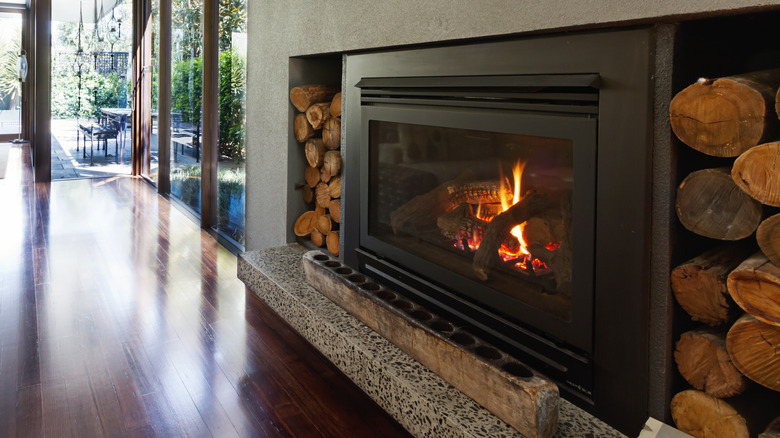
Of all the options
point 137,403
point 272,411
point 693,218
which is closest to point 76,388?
point 137,403

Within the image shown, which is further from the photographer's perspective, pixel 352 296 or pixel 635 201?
pixel 352 296

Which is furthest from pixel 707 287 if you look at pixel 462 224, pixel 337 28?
pixel 337 28

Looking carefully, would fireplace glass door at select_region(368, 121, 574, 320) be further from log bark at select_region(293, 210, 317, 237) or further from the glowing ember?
log bark at select_region(293, 210, 317, 237)

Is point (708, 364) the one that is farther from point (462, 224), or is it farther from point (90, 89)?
point (90, 89)

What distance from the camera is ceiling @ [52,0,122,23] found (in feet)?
21.3

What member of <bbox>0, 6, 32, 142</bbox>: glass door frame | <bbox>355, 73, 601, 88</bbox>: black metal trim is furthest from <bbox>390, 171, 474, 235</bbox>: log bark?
<bbox>0, 6, 32, 142</bbox>: glass door frame

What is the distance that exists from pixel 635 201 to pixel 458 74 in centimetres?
69

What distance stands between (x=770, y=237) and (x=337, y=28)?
5.70 ft

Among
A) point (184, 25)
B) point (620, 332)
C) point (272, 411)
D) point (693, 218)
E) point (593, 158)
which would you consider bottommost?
point (272, 411)

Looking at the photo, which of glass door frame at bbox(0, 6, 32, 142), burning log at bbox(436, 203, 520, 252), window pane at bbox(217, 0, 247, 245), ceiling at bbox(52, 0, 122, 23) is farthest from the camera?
glass door frame at bbox(0, 6, 32, 142)

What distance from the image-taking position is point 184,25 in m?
4.58

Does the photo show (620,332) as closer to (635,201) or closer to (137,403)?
(635,201)

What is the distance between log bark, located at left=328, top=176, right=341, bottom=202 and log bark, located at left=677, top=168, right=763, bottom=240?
1696mm

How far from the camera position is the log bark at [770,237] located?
1131 millimetres
